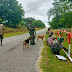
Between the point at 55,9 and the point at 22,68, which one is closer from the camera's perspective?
the point at 22,68

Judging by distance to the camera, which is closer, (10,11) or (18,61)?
(18,61)

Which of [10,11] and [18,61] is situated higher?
[10,11]

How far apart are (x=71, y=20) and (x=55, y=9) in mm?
13298

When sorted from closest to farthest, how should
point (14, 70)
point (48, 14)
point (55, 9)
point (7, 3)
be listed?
point (14, 70), point (55, 9), point (48, 14), point (7, 3)

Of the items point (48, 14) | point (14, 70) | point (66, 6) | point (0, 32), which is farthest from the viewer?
point (48, 14)

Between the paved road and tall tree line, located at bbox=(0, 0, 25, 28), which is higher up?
tall tree line, located at bbox=(0, 0, 25, 28)

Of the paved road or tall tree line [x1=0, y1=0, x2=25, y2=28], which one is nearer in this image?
the paved road

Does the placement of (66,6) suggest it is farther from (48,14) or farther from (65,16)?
(48,14)

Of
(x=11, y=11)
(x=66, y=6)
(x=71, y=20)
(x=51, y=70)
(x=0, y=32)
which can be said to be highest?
(x=11, y=11)

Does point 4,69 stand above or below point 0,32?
below

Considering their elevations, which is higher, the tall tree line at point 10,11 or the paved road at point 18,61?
the tall tree line at point 10,11

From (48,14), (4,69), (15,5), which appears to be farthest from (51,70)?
(15,5)

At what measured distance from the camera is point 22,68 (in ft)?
12.9

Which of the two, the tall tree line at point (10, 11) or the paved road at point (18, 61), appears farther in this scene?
the tall tree line at point (10, 11)
